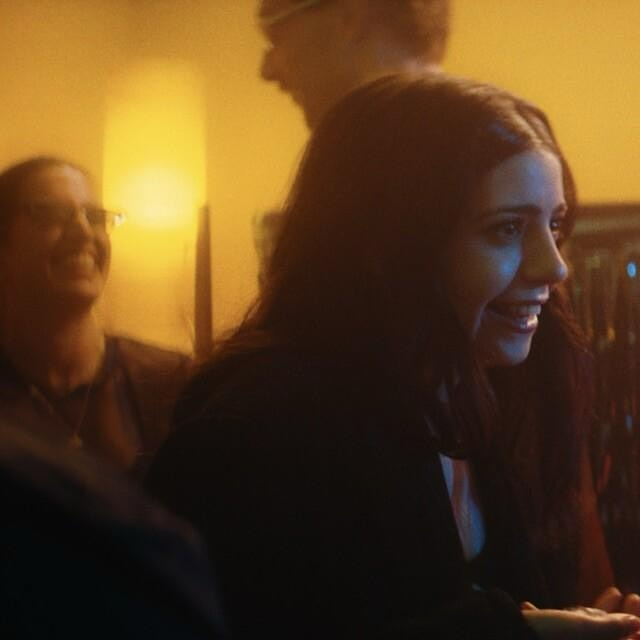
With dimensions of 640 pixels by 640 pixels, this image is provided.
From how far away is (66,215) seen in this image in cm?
99

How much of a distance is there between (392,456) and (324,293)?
152 millimetres

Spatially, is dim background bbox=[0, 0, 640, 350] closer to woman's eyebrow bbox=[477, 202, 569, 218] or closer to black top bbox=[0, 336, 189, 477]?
black top bbox=[0, 336, 189, 477]

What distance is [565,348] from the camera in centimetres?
110

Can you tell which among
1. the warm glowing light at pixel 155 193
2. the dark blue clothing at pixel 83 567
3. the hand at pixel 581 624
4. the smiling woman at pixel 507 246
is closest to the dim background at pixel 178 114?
the warm glowing light at pixel 155 193

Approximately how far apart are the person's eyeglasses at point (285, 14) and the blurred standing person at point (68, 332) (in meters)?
0.24

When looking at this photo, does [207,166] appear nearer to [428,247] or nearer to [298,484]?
[428,247]

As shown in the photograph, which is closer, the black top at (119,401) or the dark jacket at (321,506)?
the dark jacket at (321,506)

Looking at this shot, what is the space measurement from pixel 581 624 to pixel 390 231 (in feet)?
1.21

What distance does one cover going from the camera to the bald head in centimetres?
106

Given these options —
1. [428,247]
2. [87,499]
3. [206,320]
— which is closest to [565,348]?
[428,247]

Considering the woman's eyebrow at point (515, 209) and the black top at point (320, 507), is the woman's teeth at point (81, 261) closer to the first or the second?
the black top at point (320, 507)

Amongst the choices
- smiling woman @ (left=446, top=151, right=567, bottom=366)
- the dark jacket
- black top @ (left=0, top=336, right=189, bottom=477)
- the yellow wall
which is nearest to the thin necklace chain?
black top @ (left=0, top=336, right=189, bottom=477)

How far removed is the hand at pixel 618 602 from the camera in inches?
40.3

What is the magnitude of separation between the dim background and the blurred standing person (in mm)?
18
